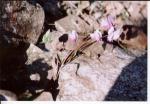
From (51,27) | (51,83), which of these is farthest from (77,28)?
(51,83)

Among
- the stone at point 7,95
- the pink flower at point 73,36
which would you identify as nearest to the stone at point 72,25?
the pink flower at point 73,36

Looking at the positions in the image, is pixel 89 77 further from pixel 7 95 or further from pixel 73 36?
pixel 7 95

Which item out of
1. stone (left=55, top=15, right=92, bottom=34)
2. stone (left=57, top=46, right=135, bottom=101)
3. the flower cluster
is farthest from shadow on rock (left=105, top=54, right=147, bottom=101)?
stone (left=55, top=15, right=92, bottom=34)

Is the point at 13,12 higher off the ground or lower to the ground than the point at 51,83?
higher

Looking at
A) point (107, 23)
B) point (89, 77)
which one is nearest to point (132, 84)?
point (89, 77)

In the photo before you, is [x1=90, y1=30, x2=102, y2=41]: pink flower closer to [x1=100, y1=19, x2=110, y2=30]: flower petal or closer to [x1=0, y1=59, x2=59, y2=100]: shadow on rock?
[x1=100, y1=19, x2=110, y2=30]: flower petal

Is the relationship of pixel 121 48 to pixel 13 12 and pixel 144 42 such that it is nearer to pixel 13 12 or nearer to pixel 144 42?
pixel 144 42
